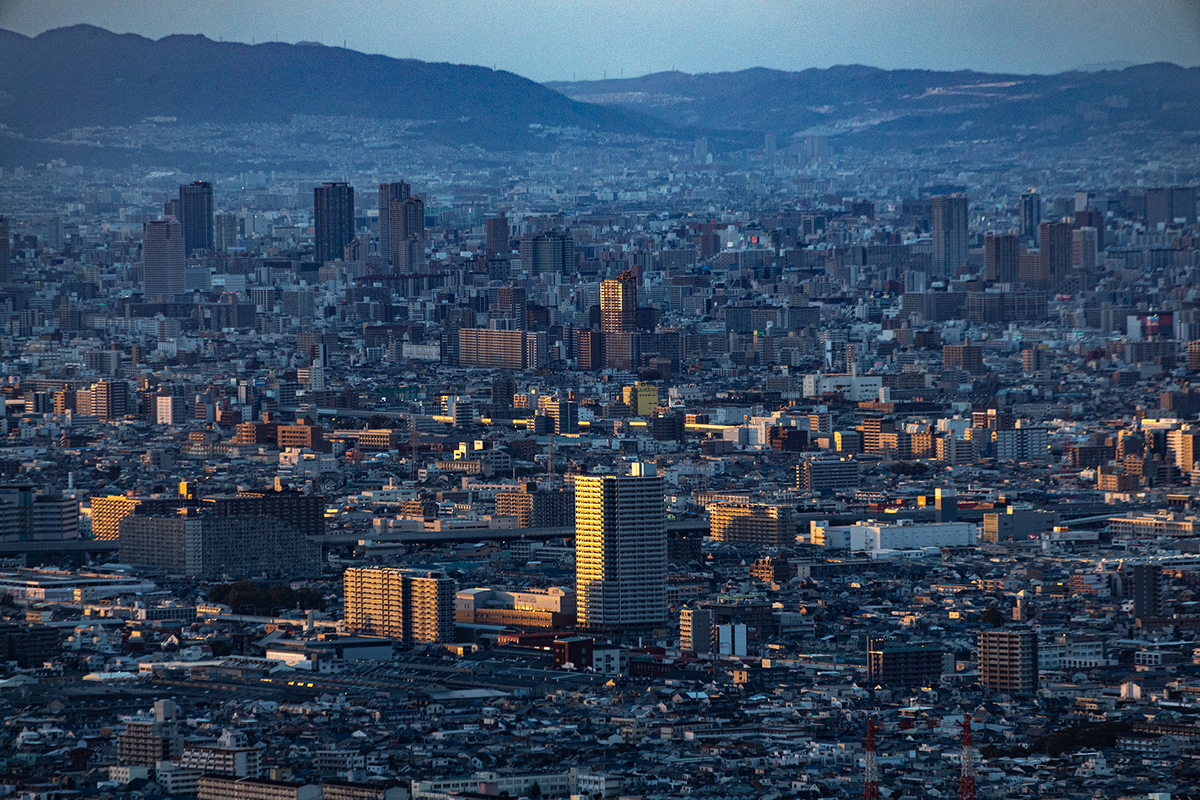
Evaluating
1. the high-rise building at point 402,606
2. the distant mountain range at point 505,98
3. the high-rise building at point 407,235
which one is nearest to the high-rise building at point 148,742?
the high-rise building at point 402,606

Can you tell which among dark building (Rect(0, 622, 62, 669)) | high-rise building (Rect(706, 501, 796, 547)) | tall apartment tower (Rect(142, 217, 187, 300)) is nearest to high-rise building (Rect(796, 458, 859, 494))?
high-rise building (Rect(706, 501, 796, 547))

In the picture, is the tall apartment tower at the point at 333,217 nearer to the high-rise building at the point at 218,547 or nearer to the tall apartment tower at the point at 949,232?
the tall apartment tower at the point at 949,232

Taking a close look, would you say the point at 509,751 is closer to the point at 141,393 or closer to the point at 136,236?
the point at 141,393

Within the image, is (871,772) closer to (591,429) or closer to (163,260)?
(591,429)

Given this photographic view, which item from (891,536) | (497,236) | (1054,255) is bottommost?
(891,536)

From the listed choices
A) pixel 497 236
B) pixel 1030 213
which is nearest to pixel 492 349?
pixel 1030 213

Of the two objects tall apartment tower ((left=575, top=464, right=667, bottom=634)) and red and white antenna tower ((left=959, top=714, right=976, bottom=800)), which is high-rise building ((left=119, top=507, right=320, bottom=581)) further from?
red and white antenna tower ((left=959, top=714, right=976, bottom=800))

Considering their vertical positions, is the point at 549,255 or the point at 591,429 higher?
the point at 549,255

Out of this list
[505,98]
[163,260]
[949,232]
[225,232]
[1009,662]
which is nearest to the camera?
[1009,662]
